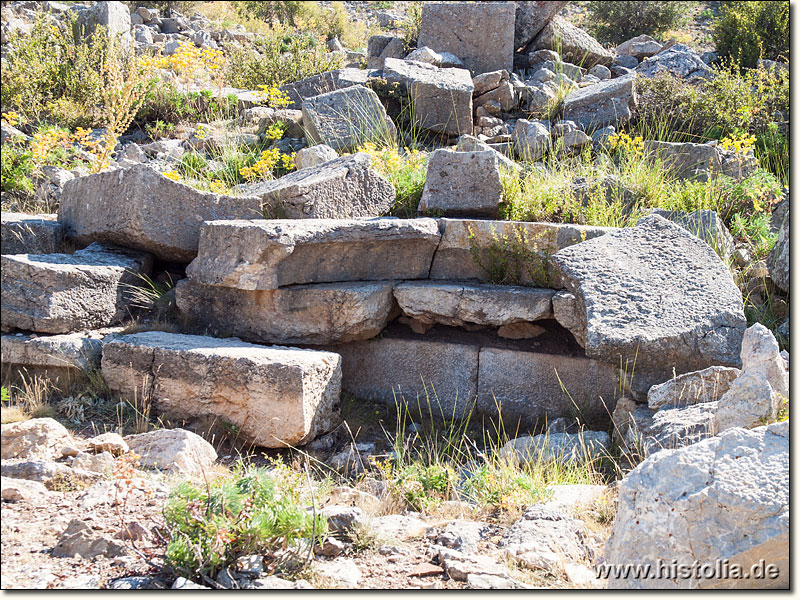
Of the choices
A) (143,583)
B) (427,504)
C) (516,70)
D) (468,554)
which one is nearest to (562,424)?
(427,504)

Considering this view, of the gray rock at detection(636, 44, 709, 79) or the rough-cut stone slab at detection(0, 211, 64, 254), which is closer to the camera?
the rough-cut stone slab at detection(0, 211, 64, 254)

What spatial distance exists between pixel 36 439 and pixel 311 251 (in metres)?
2.09

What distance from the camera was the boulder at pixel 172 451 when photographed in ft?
11.9

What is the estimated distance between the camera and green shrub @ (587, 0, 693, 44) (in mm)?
9812

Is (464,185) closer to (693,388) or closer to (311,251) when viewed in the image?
(311,251)

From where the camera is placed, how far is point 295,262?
483 centimetres

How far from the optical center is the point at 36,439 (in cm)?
324

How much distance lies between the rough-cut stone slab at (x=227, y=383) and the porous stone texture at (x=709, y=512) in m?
2.04

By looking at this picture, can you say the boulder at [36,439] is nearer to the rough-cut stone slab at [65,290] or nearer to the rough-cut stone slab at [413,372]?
the rough-cut stone slab at [65,290]

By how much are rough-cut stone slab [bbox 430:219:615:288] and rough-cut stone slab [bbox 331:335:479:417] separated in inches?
21.1

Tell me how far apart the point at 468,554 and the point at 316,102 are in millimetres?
4899

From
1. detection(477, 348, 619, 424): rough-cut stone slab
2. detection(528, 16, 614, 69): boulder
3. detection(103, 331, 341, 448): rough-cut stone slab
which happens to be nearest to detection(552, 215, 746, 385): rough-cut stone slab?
detection(477, 348, 619, 424): rough-cut stone slab

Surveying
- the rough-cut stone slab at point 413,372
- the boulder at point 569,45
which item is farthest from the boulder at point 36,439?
the boulder at point 569,45

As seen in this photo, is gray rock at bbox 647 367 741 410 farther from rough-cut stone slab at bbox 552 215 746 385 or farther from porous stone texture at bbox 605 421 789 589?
porous stone texture at bbox 605 421 789 589
